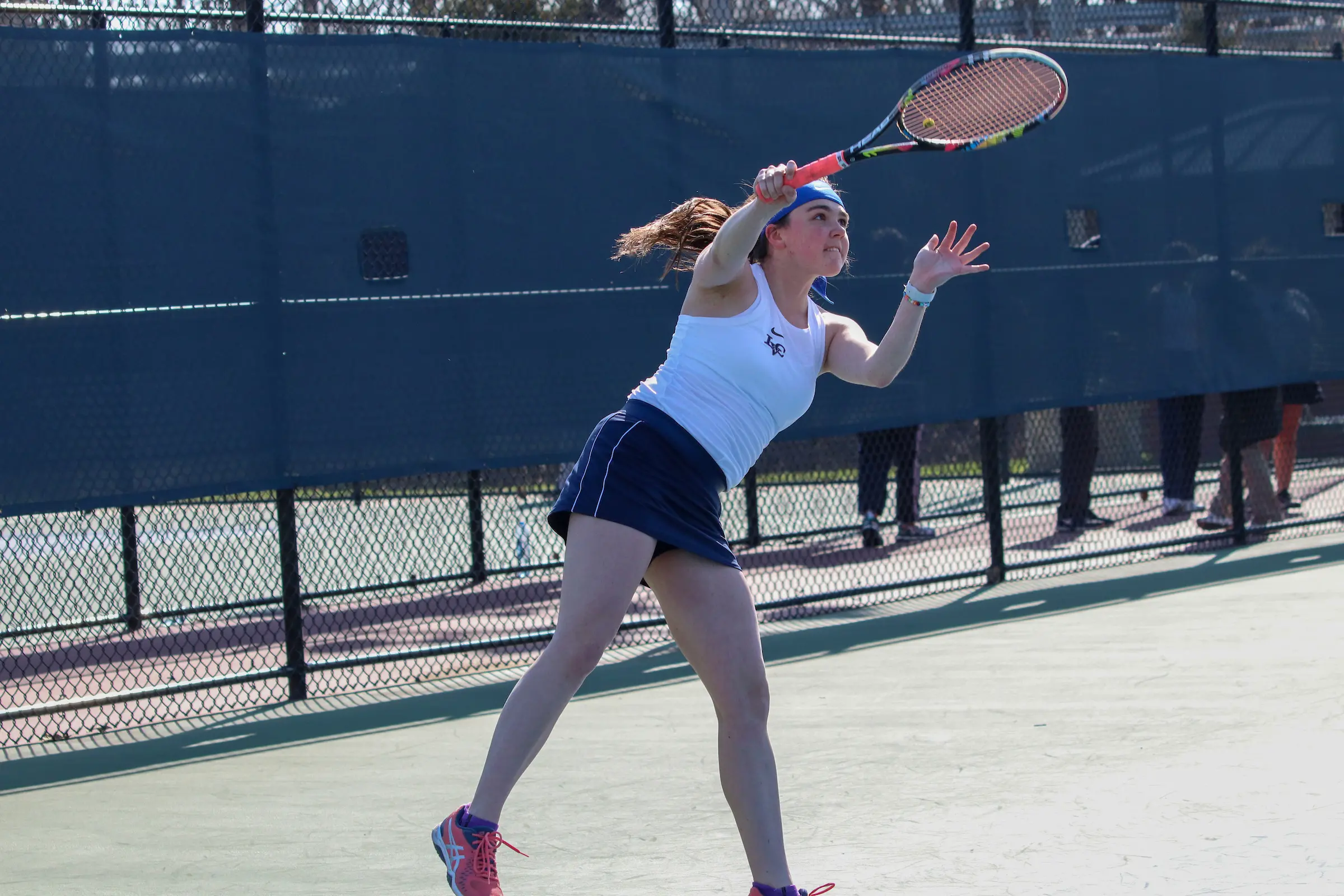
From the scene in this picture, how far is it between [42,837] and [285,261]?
7.51 feet

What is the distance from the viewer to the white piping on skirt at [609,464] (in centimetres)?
323

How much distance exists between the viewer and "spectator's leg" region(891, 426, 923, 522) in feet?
31.2

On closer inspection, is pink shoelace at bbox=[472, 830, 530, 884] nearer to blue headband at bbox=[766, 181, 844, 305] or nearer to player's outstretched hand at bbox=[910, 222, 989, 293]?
blue headband at bbox=[766, 181, 844, 305]

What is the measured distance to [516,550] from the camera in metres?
9.48

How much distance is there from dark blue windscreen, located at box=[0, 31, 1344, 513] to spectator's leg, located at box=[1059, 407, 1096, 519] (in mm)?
1234

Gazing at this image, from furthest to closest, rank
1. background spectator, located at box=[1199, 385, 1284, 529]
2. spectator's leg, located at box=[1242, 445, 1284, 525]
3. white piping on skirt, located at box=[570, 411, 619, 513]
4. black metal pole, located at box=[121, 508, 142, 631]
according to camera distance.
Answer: spectator's leg, located at box=[1242, 445, 1284, 525]
background spectator, located at box=[1199, 385, 1284, 529]
black metal pole, located at box=[121, 508, 142, 631]
white piping on skirt, located at box=[570, 411, 619, 513]

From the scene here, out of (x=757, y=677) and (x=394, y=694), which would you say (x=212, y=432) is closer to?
(x=394, y=694)

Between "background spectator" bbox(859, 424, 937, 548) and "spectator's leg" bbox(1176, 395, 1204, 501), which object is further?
"spectator's leg" bbox(1176, 395, 1204, 501)

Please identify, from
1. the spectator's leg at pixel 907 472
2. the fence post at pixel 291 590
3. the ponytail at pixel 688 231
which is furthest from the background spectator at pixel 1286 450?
the ponytail at pixel 688 231

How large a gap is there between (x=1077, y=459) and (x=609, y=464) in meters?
7.13

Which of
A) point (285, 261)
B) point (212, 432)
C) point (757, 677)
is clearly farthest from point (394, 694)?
point (757, 677)

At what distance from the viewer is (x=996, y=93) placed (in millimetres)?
4207

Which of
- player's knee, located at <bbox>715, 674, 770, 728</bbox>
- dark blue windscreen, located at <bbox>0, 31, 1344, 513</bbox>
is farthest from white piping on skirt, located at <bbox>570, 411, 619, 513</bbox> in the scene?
dark blue windscreen, located at <bbox>0, 31, 1344, 513</bbox>

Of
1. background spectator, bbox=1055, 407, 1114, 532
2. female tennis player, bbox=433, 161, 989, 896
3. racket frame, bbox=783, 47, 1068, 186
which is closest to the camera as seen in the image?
female tennis player, bbox=433, 161, 989, 896
